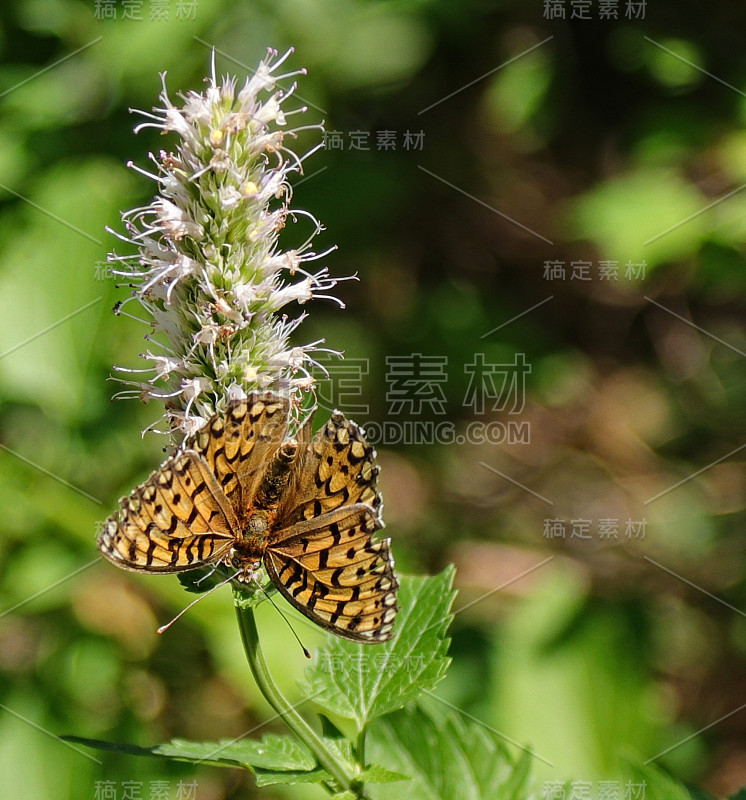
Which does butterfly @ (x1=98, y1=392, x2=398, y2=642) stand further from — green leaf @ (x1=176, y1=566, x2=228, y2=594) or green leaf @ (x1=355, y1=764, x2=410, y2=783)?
green leaf @ (x1=355, y1=764, x2=410, y2=783)

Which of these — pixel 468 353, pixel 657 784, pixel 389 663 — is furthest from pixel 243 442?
pixel 468 353

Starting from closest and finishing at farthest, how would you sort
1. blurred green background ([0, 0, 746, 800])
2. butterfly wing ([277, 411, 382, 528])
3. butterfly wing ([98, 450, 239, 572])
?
butterfly wing ([98, 450, 239, 572]) < butterfly wing ([277, 411, 382, 528]) < blurred green background ([0, 0, 746, 800])

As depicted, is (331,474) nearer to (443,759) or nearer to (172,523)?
(172,523)

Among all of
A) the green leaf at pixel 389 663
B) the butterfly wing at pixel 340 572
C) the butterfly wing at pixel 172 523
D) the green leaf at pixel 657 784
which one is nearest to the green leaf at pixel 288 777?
the green leaf at pixel 389 663

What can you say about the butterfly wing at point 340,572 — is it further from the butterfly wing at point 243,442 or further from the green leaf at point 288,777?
the green leaf at point 288,777

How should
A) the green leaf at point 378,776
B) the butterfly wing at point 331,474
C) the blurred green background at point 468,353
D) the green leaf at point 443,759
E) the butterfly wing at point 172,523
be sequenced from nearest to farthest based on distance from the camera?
the butterfly wing at point 172,523, the green leaf at point 378,776, the butterfly wing at point 331,474, the green leaf at point 443,759, the blurred green background at point 468,353

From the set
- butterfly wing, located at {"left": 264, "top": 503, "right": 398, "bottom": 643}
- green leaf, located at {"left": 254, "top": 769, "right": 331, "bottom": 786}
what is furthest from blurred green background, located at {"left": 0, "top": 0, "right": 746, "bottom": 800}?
butterfly wing, located at {"left": 264, "top": 503, "right": 398, "bottom": 643}

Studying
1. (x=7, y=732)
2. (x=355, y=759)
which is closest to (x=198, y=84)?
(x=7, y=732)
